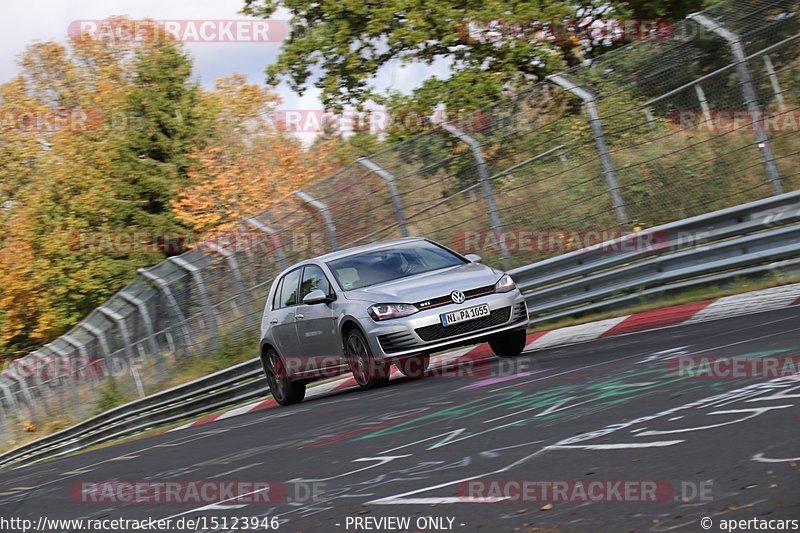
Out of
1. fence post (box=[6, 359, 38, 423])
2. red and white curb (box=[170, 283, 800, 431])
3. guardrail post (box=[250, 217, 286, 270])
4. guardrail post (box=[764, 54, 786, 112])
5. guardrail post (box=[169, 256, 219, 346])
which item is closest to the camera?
red and white curb (box=[170, 283, 800, 431])

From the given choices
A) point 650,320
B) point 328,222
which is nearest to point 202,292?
point 328,222

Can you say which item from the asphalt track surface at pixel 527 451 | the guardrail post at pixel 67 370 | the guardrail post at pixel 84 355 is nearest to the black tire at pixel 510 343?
the asphalt track surface at pixel 527 451

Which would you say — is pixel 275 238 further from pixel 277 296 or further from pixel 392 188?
pixel 277 296

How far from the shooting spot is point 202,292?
20.3 m

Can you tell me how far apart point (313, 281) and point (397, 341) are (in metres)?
2.09

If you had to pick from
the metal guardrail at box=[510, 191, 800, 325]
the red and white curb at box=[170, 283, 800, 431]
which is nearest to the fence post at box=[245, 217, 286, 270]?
the red and white curb at box=[170, 283, 800, 431]

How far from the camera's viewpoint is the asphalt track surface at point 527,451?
4.68m

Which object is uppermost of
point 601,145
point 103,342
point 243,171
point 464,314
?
point 243,171

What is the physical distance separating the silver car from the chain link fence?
2519mm

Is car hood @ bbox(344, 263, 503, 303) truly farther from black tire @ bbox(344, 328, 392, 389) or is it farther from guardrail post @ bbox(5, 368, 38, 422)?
guardrail post @ bbox(5, 368, 38, 422)

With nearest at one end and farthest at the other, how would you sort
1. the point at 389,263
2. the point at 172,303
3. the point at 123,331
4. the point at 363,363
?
the point at 363,363 → the point at 389,263 → the point at 172,303 → the point at 123,331

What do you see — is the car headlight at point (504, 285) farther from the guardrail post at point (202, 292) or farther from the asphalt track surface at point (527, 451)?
the guardrail post at point (202, 292)

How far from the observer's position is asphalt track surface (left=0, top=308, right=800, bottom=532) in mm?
4676

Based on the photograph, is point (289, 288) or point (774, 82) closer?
point (774, 82)
